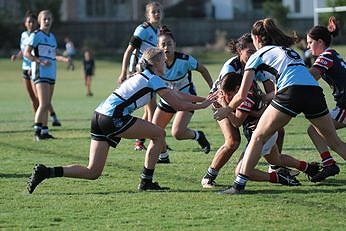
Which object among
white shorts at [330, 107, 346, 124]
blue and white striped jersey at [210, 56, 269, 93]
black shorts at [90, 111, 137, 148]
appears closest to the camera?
black shorts at [90, 111, 137, 148]

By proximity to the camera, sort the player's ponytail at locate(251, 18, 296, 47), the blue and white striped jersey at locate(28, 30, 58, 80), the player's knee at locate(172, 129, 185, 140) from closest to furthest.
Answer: the player's ponytail at locate(251, 18, 296, 47), the player's knee at locate(172, 129, 185, 140), the blue and white striped jersey at locate(28, 30, 58, 80)

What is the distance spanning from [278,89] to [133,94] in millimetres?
1502

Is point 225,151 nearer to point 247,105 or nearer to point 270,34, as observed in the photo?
point 247,105

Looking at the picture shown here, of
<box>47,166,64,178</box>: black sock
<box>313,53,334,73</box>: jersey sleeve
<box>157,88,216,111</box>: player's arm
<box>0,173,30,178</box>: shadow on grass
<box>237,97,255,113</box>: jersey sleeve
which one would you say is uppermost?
<box>313,53,334,73</box>: jersey sleeve

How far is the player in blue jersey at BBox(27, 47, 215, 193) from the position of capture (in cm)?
965

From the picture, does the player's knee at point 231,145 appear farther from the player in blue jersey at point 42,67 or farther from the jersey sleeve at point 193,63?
the player in blue jersey at point 42,67

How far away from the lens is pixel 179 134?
42.9 feet

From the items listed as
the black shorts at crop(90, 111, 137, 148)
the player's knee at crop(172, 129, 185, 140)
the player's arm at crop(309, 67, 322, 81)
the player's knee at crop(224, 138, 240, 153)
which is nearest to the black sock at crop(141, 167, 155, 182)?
the black shorts at crop(90, 111, 137, 148)

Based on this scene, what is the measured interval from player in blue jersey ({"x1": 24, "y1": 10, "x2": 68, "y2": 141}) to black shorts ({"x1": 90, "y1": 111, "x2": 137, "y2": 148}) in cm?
637

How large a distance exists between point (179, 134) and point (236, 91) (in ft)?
10.8

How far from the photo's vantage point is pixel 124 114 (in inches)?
382

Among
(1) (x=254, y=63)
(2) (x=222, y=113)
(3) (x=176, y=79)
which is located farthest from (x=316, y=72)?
(3) (x=176, y=79)

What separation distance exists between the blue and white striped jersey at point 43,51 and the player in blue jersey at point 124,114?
6543mm

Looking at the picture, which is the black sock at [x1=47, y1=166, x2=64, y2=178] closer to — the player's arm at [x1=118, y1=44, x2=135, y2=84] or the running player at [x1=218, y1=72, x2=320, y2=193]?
the running player at [x1=218, y1=72, x2=320, y2=193]
